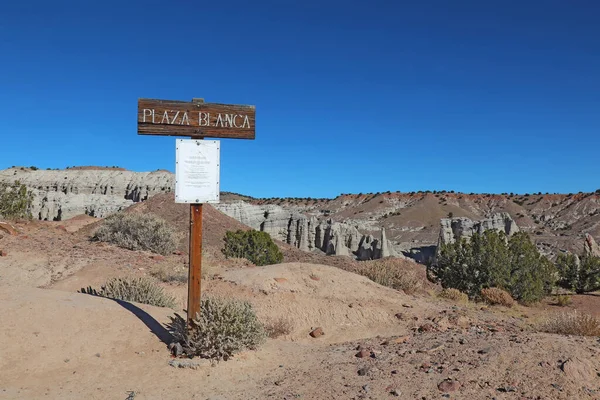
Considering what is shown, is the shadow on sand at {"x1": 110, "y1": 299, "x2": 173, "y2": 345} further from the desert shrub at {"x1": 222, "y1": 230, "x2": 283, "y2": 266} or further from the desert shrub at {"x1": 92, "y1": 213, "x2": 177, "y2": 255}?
the desert shrub at {"x1": 222, "y1": 230, "x2": 283, "y2": 266}

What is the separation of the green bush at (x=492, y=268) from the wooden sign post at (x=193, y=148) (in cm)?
1237

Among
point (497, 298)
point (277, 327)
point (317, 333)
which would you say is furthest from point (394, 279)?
point (277, 327)

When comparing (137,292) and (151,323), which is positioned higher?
(137,292)

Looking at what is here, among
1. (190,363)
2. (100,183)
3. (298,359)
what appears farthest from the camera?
(100,183)

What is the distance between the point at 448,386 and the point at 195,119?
4.52 m

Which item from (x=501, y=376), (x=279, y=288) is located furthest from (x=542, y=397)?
(x=279, y=288)

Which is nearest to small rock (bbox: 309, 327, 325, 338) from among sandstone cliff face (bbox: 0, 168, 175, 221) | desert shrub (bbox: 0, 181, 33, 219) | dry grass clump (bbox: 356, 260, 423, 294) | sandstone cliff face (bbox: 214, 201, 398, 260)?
dry grass clump (bbox: 356, 260, 423, 294)

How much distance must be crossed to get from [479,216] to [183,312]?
310ft

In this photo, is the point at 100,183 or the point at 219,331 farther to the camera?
the point at 100,183

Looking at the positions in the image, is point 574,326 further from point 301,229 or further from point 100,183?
point 100,183

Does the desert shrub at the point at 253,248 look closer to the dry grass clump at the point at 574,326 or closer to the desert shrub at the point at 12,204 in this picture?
the desert shrub at the point at 12,204

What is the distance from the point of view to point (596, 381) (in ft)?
15.2

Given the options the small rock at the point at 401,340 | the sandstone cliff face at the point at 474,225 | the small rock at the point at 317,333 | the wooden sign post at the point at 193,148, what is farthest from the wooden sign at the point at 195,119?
the sandstone cliff face at the point at 474,225

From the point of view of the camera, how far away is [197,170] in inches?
239
